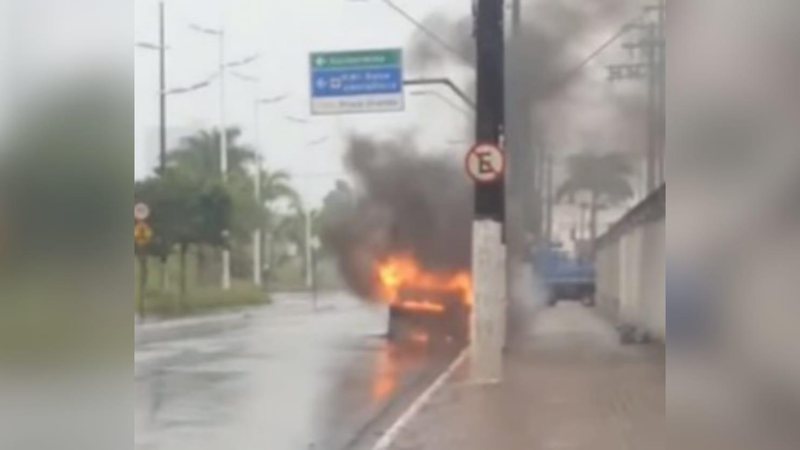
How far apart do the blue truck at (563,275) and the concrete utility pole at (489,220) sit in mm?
66

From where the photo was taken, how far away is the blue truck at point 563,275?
1.79 meters

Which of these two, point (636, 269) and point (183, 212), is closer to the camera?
point (636, 269)

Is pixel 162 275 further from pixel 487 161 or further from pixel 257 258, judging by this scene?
pixel 487 161

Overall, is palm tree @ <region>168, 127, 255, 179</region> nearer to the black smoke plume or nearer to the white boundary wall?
the black smoke plume

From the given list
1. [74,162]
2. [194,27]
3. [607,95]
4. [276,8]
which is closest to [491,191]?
[607,95]

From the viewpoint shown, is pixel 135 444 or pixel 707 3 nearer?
pixel 707 3

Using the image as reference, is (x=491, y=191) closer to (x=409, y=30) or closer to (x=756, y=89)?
(x=409, y=30)

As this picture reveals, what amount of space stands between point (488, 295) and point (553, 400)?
207mm

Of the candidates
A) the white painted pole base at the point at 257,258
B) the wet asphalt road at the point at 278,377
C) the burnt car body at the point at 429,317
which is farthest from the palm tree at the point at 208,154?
the burnt car body at the point at 429,317

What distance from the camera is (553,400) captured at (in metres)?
1.82

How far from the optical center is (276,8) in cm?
192

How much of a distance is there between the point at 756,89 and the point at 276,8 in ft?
2.73

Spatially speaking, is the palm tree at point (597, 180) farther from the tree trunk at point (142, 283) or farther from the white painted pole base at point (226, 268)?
the tree trunk at point (142, 283)

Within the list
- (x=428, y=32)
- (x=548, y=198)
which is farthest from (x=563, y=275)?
(x=428, y=32)
